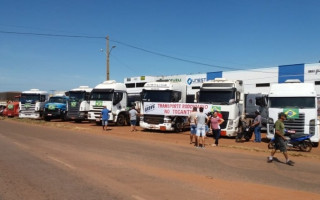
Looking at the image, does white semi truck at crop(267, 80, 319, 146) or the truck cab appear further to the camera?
the truck cab

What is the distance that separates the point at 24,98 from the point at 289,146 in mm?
27877

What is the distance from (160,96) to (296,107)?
8480 mm

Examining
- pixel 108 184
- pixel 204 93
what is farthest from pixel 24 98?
pixel 108 184

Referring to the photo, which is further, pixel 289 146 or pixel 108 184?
pixel 289 146

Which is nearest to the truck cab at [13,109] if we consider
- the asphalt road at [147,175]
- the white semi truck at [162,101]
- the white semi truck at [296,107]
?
the white semi truck at [162,101]

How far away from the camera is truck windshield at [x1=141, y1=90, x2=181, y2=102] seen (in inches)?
850

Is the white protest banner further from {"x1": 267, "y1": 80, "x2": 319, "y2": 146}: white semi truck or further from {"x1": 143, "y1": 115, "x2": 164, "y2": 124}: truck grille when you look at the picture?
{"x1": 267, "y1": 80, "x2": 319, "y2": 146}: white semi truck

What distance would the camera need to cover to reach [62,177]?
7859 mm

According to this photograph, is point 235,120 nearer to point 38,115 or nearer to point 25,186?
point 25,186

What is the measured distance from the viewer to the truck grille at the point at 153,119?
21203 millimetres

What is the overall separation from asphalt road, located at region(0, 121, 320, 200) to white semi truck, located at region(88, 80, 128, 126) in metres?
13.2

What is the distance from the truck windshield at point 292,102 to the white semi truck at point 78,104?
1619 cm

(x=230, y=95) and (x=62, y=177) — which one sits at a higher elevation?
(x=230, y=95)

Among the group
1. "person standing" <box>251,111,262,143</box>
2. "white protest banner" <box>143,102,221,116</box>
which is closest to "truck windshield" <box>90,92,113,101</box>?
"white protest banner" <box>143,102,221,116</box>
